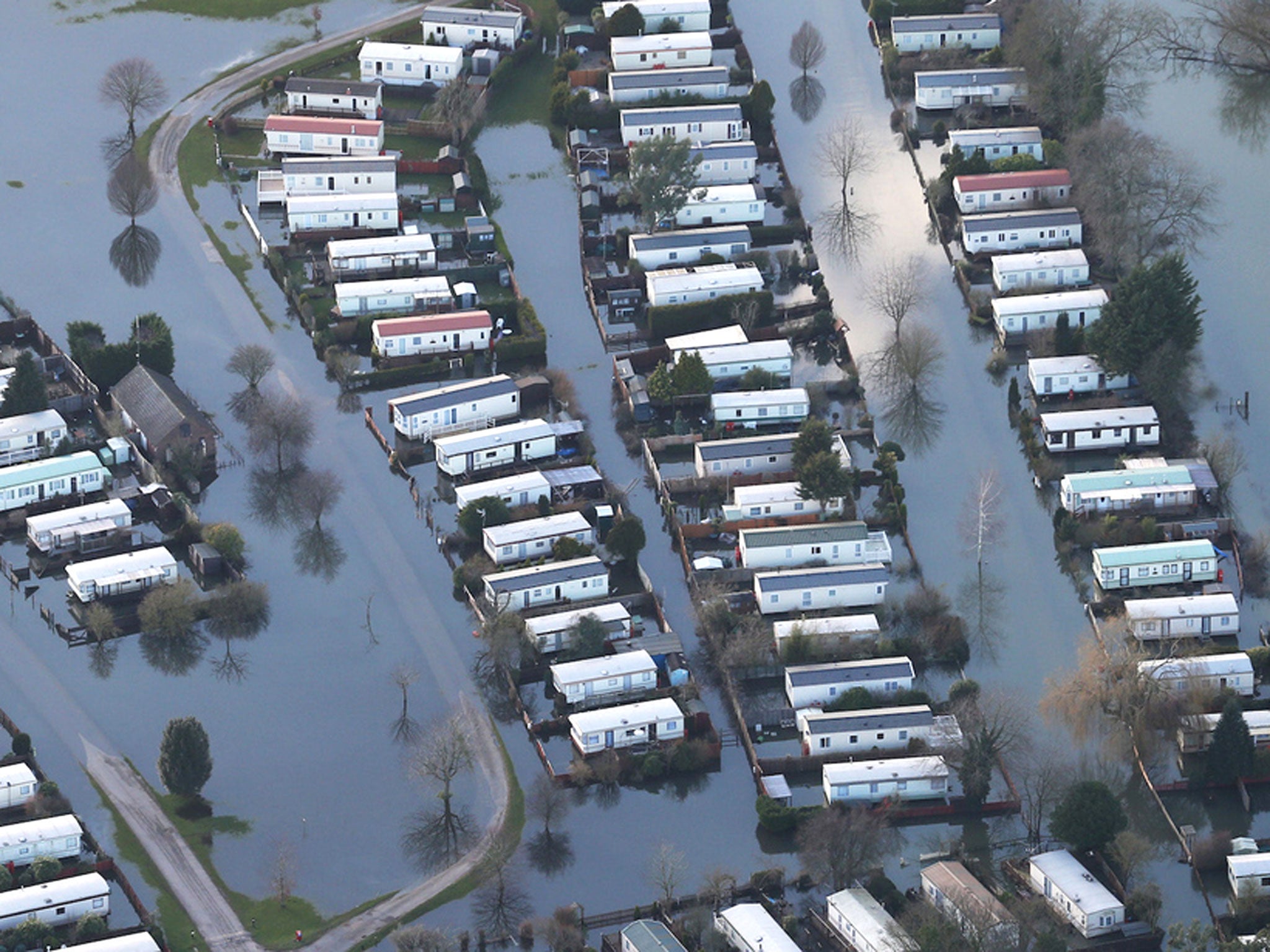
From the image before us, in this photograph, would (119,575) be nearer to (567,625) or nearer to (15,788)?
(15,788)

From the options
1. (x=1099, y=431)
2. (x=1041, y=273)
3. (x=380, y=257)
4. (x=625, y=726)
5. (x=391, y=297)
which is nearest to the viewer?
(x=625, y=726)

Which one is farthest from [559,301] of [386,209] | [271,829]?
[271,829]

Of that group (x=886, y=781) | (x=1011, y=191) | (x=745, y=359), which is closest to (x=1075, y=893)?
(x=886, y=781)

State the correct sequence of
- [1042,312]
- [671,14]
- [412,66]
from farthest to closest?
[671,14]
[412,66]
[1042,312]

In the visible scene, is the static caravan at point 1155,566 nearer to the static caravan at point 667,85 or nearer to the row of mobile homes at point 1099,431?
the row of mobile homes at point 1099,431

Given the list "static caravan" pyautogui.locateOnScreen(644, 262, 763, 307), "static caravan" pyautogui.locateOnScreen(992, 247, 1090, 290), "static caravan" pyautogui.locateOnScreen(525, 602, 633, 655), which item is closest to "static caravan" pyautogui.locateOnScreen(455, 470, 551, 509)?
"static caravan" pyautogui.locateOnScreen(525, 602, 633, 655)

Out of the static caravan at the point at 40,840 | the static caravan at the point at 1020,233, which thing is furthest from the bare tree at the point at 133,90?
the static caravan at the point at 40,840

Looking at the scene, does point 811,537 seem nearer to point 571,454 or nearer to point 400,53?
point 571,454
